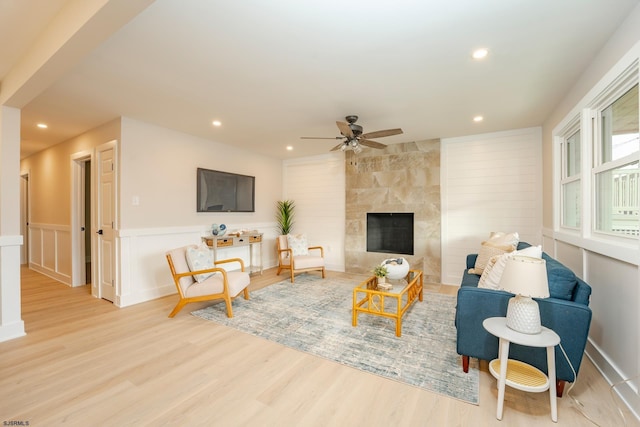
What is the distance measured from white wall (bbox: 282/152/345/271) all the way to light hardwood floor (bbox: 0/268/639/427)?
3.33 m

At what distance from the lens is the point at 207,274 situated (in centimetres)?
344

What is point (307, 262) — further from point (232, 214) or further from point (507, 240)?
point (507, 240)

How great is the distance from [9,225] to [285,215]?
4138mm

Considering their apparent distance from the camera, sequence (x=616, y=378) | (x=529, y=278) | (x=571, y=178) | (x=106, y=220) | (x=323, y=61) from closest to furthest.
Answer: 1. (x=529, y=278)
2. (x=616, y=378)
3. (x=323, y=61)
4. (x=571, y=178)
5. (x=106, y=220)

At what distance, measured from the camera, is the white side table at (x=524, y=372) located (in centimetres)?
156

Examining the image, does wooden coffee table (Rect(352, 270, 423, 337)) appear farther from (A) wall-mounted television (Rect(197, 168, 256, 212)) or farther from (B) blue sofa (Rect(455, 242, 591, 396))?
(A) wall-mounted television (Rect(197, 168, 256, 212))

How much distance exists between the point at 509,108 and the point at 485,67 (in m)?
1.29

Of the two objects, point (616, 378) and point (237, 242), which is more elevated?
point (237, 242)

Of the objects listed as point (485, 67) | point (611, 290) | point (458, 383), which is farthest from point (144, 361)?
point (485, 67)

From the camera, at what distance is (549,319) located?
1.78 m

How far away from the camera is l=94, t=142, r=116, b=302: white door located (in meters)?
3.68

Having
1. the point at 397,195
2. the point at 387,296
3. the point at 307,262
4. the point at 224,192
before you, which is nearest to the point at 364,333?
the point at 387,296

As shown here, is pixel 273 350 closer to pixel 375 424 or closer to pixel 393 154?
pixel 375 424

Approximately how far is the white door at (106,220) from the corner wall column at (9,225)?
3.22ft
